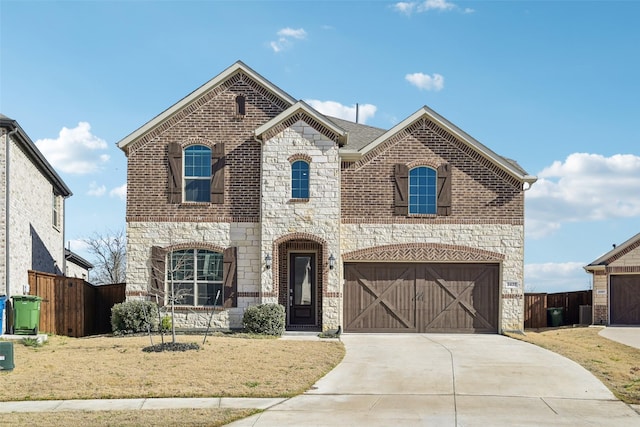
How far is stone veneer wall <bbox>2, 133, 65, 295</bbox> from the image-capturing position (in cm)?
2192

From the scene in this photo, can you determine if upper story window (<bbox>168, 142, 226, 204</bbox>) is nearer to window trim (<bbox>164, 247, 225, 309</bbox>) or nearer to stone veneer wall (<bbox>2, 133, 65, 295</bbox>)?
window trim (<bbox>164, 247, 225, 309</bbox>)

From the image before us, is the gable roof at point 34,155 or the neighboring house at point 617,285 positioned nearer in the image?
the gable roof at point 34,155

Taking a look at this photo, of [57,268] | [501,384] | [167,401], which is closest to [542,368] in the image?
[501,384]

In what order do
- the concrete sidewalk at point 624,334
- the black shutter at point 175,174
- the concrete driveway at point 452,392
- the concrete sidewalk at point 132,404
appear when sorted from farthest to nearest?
the black shutter at point 175,174, the concrete sidewalk at point 624,334, the concrete sidewalk at point 132,404, the concrete driveway at point 452,392

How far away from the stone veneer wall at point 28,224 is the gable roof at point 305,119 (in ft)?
24.7

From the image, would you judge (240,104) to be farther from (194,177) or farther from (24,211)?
(24,211)

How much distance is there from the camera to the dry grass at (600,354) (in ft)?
48.6

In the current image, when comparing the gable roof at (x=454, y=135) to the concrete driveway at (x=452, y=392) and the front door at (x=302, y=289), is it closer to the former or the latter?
the front door at (x=302, y=289)

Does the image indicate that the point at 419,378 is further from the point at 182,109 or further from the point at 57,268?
the point at 57,268

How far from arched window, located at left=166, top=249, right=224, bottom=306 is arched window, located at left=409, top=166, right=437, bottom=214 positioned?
646 cm

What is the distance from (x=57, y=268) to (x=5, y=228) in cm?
867

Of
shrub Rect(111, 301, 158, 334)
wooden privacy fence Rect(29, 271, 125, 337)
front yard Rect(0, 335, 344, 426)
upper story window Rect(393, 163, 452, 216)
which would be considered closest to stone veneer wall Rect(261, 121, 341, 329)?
upper story window Rect(393, 163, 452, 216)

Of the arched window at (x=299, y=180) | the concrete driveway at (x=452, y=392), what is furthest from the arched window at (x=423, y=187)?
the concrete driveway at (x=452, y=392)

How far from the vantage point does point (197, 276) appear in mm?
23078
